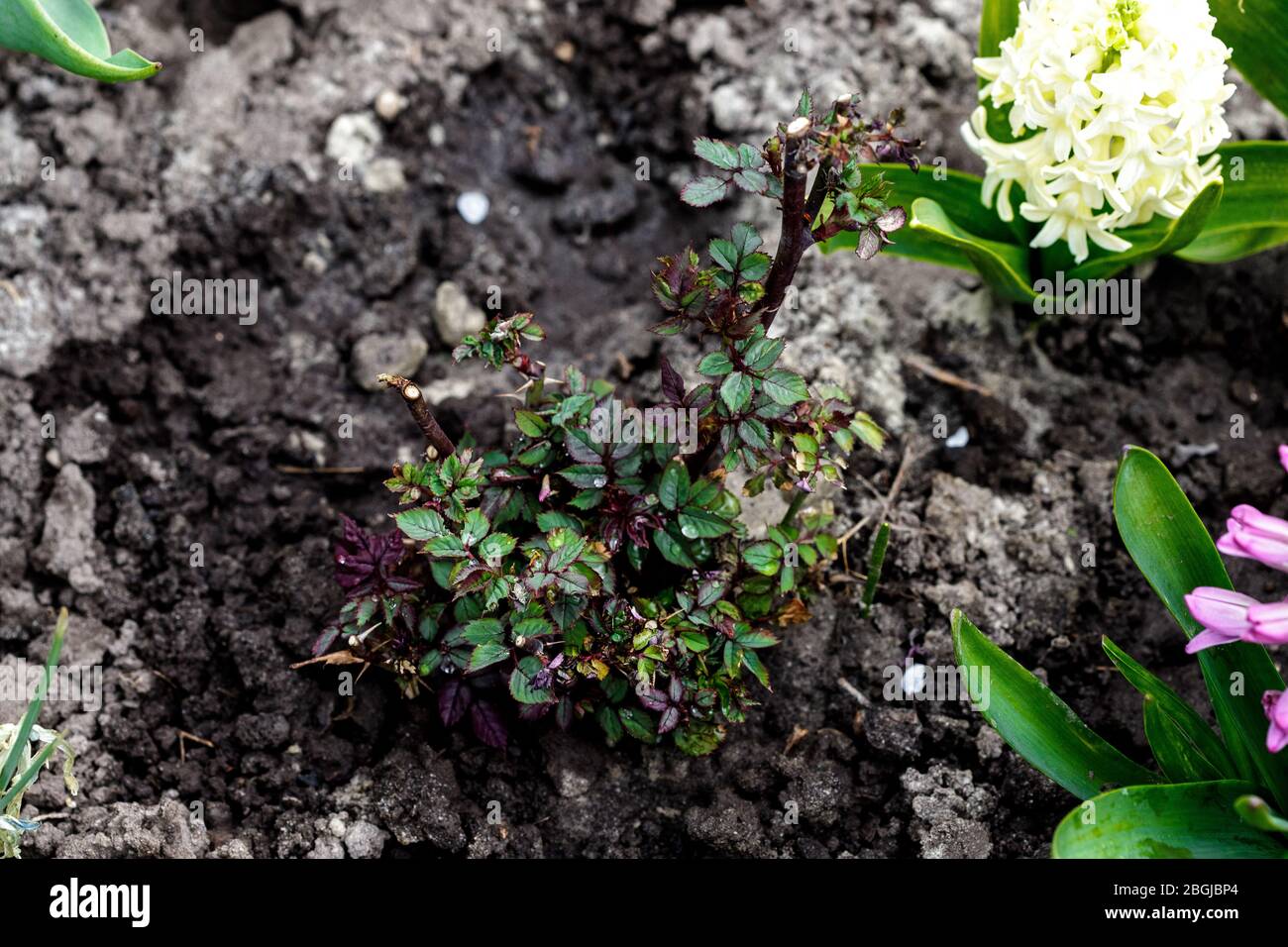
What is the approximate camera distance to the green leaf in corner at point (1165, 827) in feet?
5.68

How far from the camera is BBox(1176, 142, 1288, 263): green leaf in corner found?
2377 mm

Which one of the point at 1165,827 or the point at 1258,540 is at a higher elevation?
the point at 1258,540

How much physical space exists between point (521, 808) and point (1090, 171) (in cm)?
156

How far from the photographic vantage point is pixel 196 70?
2945 millimetres

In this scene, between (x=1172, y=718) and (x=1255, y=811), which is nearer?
(x=1255, y=811)

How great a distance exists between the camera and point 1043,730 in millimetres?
1933

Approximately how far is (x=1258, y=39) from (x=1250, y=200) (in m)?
0.34

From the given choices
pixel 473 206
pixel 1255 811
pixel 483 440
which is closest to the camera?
pixel 1255 811

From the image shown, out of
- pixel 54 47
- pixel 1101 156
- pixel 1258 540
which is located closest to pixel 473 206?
pixel 54 47

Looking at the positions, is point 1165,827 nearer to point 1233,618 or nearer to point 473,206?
point 1233,618

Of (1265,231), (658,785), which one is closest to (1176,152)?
(1265,231)

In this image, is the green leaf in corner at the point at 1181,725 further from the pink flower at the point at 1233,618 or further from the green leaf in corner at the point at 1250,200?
the green leaf in corner at the point at 1250,200

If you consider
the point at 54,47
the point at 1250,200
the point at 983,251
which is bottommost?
the point at 983,251

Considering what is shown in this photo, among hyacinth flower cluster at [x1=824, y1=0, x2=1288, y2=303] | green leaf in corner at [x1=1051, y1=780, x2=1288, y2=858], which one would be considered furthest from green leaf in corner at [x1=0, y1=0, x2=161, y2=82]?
green leaf in corner at [x1=1051, y1=780, x2=1288, y2=858]
